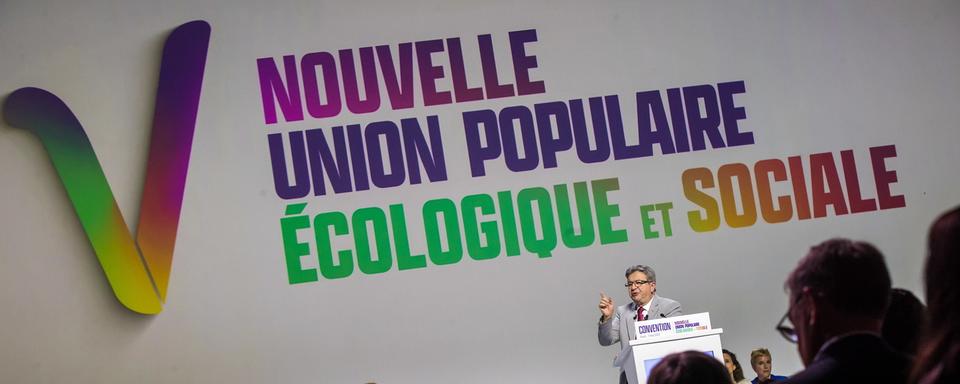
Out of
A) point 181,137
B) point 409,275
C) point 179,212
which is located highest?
point 181,137

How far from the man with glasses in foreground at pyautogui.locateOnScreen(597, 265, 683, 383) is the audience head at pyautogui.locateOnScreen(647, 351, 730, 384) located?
4.25 m

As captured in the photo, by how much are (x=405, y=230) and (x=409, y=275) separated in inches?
11.9

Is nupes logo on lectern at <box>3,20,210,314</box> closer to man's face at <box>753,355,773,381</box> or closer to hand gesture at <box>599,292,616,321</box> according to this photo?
hand gesture at <box>599,292,616,321</box>

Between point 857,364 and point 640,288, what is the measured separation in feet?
15.3

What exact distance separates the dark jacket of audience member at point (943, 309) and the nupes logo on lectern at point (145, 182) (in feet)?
21.1

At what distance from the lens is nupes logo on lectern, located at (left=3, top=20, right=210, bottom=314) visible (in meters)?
7.18

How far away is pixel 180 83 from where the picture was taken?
7.35m

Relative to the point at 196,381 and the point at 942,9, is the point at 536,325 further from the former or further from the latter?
the point at 942,9

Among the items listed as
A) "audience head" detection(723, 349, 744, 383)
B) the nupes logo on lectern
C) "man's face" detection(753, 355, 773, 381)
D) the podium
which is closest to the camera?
the podium

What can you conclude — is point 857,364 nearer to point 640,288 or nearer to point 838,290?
point 838,290

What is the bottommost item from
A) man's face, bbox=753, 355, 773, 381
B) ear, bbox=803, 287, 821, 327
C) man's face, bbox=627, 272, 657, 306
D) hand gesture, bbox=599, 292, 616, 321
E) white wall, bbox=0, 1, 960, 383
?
man's face, bbox=753, 355, 773, 381

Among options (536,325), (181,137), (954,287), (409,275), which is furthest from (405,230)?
(954,287)

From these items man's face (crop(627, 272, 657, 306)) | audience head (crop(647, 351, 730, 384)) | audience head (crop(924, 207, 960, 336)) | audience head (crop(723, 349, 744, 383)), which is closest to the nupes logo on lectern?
man's face (crop(627, 272, 657, 306))

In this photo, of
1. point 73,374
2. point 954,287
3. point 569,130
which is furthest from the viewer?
point 569,130
